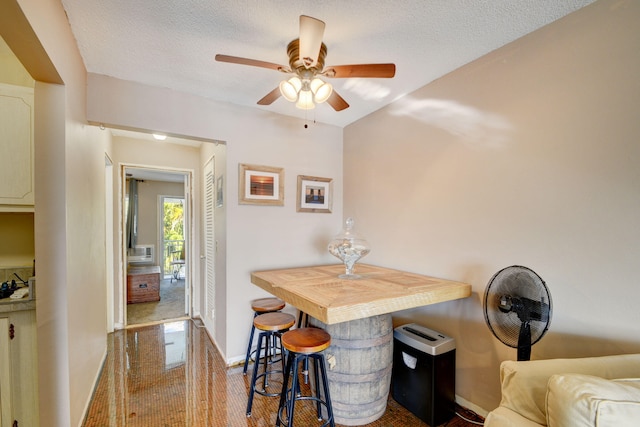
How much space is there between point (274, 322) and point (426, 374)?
1.06 metres

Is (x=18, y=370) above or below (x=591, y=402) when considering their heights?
below

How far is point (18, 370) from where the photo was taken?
1.54 m

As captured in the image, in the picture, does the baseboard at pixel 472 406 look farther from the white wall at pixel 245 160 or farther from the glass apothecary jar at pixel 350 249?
the white wall at pixel 245 160

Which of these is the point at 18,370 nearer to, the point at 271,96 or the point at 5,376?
the point at 5,376

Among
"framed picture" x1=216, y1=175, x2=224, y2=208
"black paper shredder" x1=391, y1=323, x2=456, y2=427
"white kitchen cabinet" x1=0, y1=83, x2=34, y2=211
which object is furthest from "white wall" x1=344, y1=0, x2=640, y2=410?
"white kitchen cabinet" x1=0, y1=83, x2=34, y2=211

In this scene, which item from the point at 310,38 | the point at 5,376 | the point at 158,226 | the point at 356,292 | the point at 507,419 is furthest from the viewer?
the point at 158,226

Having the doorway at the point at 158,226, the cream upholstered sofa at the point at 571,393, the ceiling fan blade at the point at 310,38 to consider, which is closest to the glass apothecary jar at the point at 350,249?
the cream upholstered sofa at the point at 571,393

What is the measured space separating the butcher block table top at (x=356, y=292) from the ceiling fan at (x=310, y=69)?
3.90ft

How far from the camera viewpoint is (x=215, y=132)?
8.29 ft

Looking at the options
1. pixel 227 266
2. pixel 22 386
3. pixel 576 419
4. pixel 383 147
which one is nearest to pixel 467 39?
pixel 383 147

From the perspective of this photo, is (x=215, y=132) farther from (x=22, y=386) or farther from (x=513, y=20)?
(x=513, y=20)

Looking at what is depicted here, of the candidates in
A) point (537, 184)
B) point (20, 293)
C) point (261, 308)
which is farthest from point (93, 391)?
A: point (537, 184)

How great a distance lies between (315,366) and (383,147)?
6.42ft

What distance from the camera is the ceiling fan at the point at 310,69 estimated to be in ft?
4.53
